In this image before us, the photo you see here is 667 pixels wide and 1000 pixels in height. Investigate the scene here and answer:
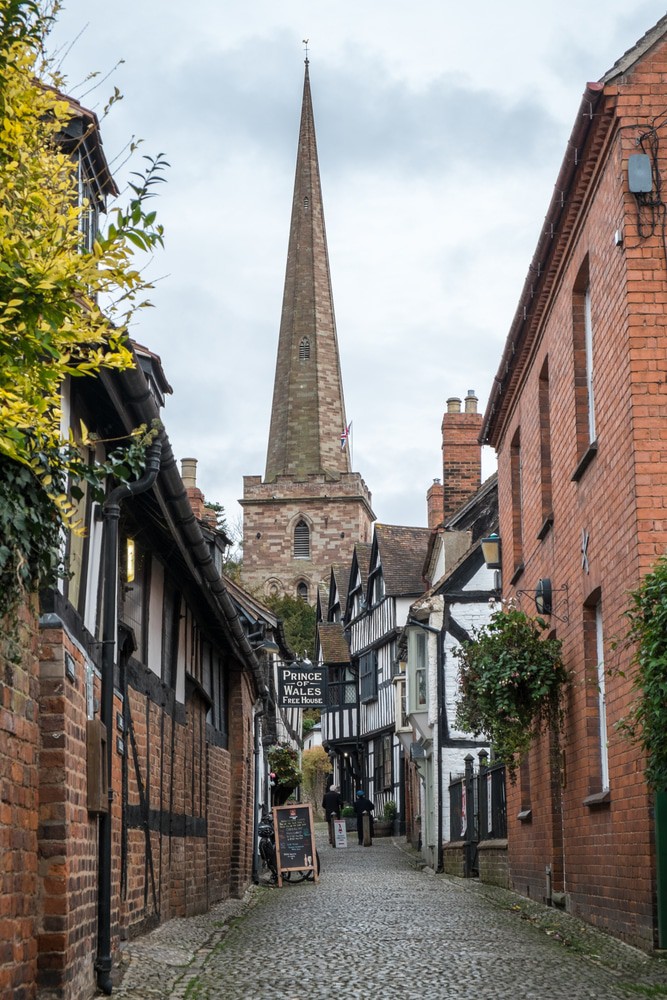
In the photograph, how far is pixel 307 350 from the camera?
85438mm

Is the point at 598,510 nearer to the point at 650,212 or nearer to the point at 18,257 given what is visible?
the point at 650,212

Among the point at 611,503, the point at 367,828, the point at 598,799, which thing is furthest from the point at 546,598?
the point at 367,828

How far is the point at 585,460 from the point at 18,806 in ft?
22.0

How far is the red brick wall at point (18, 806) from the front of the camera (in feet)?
19.3

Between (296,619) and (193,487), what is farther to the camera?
(296,619)

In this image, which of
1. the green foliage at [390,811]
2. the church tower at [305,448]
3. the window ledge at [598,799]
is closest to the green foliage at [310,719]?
the church tower at [305,448]

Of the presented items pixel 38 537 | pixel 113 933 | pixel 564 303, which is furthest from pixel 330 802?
pixel 38 537

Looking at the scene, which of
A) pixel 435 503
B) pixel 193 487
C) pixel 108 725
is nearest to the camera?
pixel 108 725

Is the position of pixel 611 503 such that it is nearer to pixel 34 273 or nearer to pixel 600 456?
pixel 600 456

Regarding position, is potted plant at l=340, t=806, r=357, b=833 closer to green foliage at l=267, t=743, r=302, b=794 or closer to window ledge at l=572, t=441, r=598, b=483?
green foliage at l=267, t=743, r=302, b=794

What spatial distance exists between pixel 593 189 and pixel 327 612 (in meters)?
53.3

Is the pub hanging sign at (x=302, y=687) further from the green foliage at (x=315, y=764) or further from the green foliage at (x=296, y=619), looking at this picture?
the green foliage at (x=296, y=619)

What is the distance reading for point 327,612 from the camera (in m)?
63.9

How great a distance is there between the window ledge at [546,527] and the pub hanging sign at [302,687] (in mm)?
11549
